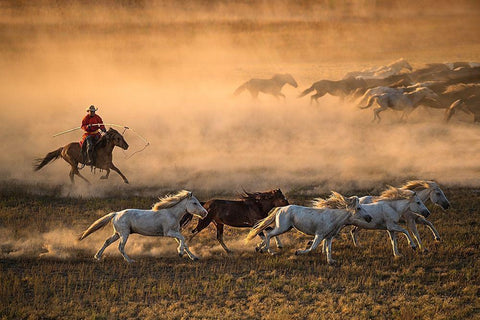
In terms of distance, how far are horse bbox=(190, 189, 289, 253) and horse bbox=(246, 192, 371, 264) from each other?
0.75 meters

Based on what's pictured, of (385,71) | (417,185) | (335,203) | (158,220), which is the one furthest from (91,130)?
(385,71)

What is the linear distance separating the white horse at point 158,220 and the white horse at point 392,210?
124 inches

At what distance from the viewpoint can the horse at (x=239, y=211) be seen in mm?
13477

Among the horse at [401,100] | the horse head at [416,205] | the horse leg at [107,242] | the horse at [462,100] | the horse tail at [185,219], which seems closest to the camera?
the horse leg at [107,242]

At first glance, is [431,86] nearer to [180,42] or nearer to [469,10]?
[469,10]

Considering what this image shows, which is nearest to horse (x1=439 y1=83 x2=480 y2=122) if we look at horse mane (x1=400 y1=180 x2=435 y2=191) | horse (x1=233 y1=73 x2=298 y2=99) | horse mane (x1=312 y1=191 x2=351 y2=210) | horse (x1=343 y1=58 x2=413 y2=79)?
horse (x1=233 y1=73 x2=298 y2=99)

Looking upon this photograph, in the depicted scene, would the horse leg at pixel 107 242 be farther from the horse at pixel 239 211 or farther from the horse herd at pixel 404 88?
the horse herd at pixel 404 88

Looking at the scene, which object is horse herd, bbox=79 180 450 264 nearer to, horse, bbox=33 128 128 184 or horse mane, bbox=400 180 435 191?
horse mane, bbox=400 180 435 191

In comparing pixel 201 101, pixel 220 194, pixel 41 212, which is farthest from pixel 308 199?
pixel 201 101

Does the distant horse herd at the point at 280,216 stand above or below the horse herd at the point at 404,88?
below

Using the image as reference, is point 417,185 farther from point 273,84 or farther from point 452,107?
point 273,84

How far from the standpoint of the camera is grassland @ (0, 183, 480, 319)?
10391 mm

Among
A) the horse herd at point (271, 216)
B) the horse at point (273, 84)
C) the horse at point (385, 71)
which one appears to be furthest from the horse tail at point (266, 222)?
the horse at point (385, 71)

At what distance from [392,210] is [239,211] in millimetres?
2895
